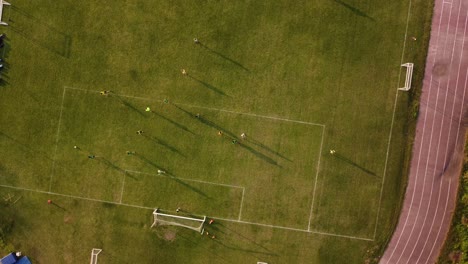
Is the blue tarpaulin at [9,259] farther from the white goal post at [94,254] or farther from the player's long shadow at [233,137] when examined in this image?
the player's long shadow at [233,137]

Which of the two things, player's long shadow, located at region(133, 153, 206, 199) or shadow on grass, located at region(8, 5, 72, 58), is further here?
player's long shadow, located at region(133, 153, 206, 199)

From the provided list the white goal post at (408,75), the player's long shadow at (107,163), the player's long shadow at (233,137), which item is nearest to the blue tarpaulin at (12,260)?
the player's long shadow at (107,163)

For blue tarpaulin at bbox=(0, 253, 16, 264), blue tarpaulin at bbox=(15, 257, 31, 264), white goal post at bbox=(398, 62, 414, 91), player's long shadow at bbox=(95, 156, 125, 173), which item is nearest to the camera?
white goal post at bbox=(398, 62, 414, 91)

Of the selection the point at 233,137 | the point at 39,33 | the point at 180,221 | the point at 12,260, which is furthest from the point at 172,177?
the point at 39,33

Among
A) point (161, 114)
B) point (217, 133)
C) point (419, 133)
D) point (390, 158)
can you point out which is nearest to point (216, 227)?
point (217, 133)

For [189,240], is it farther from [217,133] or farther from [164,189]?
[217,133]

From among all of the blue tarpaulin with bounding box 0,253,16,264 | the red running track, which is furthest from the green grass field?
the red running track

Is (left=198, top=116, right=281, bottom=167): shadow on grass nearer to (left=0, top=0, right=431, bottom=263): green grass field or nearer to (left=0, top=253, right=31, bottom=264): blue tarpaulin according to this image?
(left=0, top=0, right=431, bottom=263): green grass field
